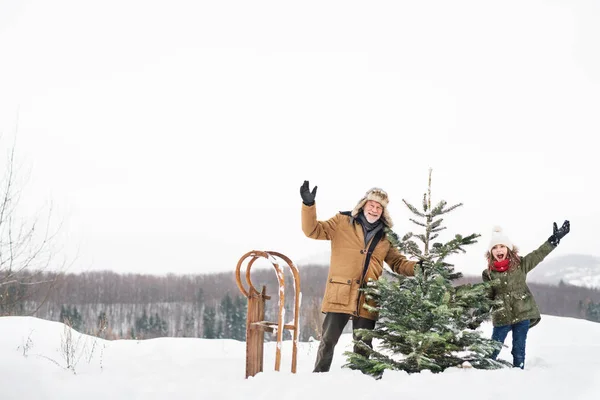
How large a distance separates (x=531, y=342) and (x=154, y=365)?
677 cm

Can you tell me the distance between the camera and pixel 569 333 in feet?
33.4

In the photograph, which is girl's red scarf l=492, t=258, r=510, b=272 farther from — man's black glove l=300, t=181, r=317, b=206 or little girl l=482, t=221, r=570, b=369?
man's black glove l=300, t=181, r=317, b=206

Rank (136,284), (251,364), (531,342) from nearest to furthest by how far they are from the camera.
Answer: (251,364) < (531,342) < (136,284)

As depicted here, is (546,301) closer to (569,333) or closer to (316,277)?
(316,277)

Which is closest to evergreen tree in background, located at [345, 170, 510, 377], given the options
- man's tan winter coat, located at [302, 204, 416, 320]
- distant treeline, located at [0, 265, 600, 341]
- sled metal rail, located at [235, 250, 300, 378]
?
man's tan winter coat, located at [302, 204, 416, 320]

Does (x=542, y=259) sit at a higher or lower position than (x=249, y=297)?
higher

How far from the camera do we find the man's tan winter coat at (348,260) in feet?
17.6

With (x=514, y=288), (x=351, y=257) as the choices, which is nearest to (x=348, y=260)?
(x=351, y=257)

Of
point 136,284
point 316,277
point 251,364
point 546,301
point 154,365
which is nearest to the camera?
point 251,364

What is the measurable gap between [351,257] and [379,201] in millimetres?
683

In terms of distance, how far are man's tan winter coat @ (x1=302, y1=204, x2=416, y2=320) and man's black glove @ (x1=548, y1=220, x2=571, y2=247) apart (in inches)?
63.4

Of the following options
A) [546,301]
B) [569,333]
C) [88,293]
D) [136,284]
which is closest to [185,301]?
[136,284]

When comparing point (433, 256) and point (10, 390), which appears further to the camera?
point (10, 390)

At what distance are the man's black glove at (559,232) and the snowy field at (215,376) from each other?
1281 mm
